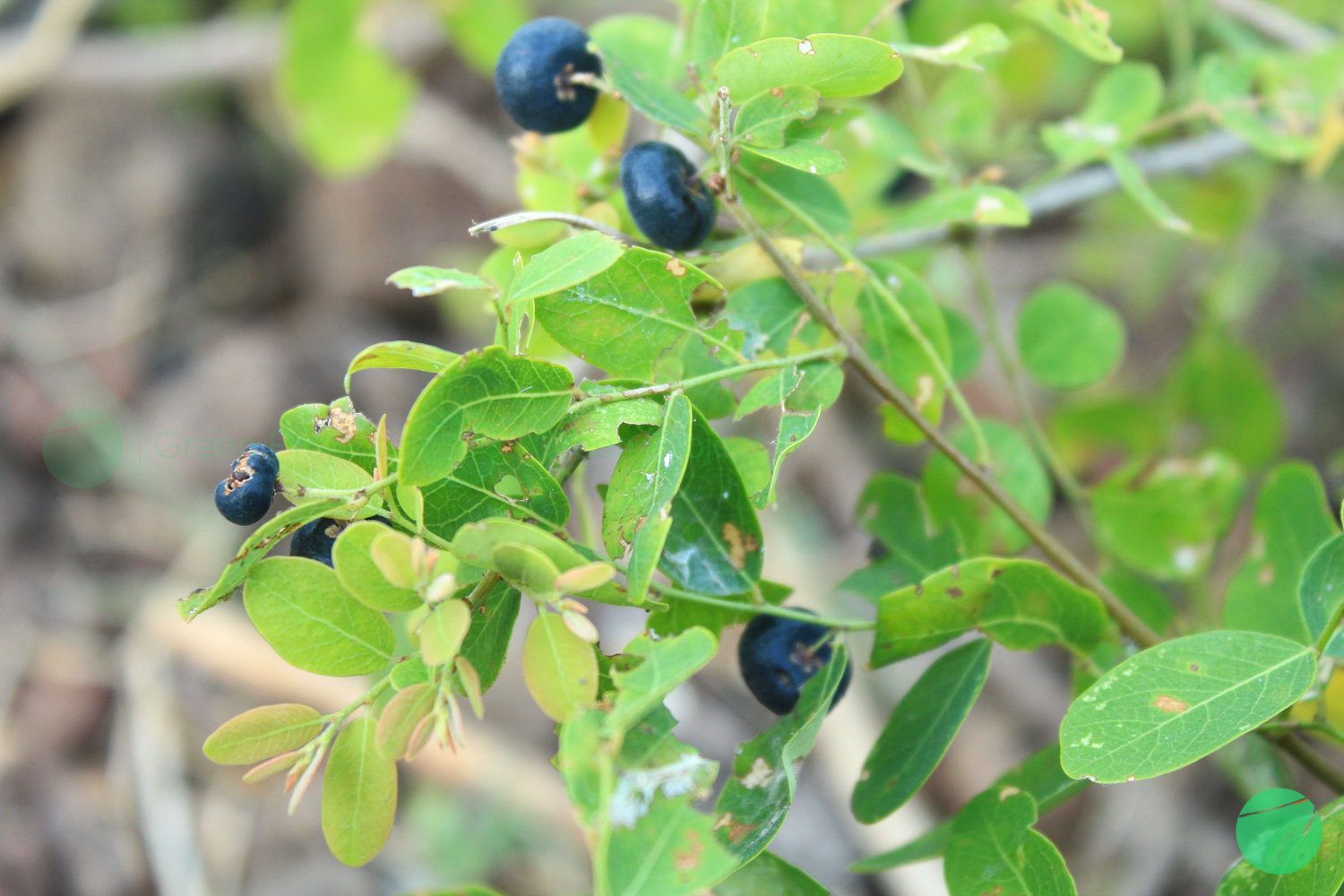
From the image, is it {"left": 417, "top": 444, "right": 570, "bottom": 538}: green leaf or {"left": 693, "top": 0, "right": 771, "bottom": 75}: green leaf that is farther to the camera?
{"left": 693, "top": 0, "right": 771, "bottom": 75}: green leaf

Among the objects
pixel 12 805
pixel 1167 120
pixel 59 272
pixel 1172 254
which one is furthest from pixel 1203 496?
pixel 59 272

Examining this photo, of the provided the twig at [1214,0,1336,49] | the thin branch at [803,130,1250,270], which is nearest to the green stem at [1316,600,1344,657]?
the thin branch at [803,130,1250,270]

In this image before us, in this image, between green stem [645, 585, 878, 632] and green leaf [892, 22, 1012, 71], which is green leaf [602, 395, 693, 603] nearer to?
green stem [645, 585, 878, 632]

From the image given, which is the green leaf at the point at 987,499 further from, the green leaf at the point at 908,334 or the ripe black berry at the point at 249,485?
the ripe black berry at the point at 249,485

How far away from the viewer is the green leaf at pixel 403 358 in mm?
714

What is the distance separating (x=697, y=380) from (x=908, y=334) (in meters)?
0.36

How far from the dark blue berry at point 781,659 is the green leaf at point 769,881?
0.46 feet

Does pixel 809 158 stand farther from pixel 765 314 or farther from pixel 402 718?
pixel 402 718

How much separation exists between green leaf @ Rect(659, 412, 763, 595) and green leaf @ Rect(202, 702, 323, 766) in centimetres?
33

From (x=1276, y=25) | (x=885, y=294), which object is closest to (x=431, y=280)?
(x=885, y=294)

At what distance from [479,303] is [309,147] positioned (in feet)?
2.25

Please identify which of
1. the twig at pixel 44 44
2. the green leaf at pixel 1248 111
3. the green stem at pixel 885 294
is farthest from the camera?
the twig at pixel 44 44

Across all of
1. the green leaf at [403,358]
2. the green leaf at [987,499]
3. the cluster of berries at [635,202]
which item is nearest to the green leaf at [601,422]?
the green leaf at [403,358]

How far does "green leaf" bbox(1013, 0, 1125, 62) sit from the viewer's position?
1.01 m
